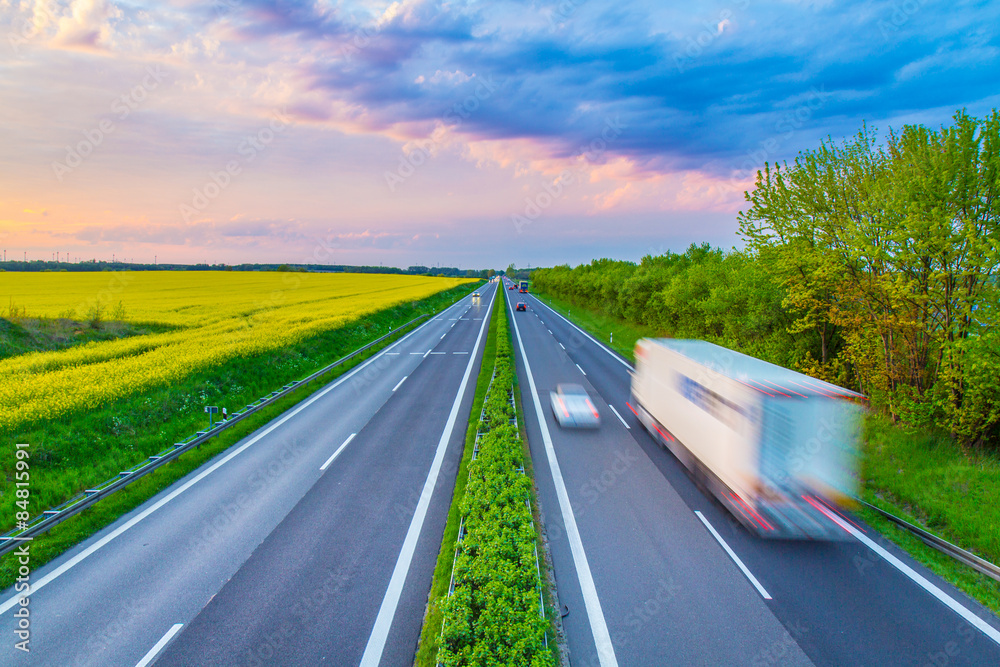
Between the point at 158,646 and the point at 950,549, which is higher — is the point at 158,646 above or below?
below

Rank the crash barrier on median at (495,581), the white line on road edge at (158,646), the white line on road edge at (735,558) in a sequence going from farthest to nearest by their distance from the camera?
1. the white line on road edge at (735,558)
2. the white line on road edge at (158,646)
3. the crash barrier on median at (495,581)

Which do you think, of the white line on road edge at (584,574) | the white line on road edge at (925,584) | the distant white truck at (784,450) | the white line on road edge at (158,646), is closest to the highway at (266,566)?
the white line on road edge at (158,646)

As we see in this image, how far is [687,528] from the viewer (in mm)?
10250

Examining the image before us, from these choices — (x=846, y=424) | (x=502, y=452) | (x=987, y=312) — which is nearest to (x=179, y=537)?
(x=502, y=452)

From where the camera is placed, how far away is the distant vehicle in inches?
648

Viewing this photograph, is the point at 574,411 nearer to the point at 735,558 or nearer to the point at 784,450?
the point at 735,558

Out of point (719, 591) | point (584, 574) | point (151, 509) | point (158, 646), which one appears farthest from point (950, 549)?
point (151, 509)

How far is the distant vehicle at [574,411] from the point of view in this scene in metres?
16.5

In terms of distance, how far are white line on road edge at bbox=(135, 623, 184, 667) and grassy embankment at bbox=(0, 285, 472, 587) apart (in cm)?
387

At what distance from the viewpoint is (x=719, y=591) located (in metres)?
8.18

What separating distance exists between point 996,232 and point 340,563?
58.2ft

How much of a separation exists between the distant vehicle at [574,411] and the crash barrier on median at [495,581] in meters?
4.98

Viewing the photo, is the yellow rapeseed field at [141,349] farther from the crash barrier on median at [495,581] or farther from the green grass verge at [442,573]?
the crash barrier on median at [495,581]

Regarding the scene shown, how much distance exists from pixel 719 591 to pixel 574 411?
8873 millimetres
